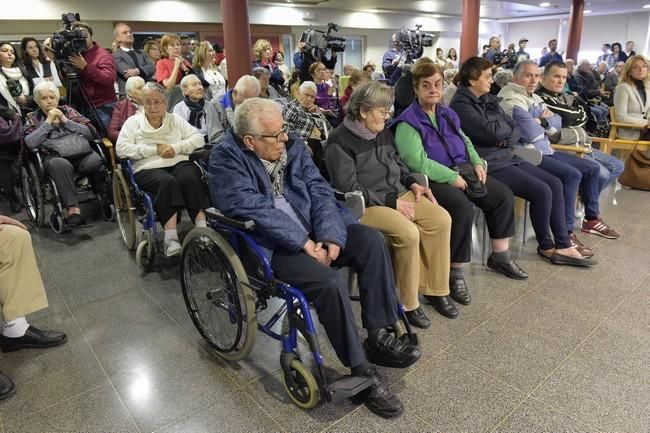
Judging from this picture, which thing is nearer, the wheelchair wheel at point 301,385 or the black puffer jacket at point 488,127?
the wheelchair wheel at point 301,385

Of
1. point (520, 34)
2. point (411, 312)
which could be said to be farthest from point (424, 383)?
point (520, 34)

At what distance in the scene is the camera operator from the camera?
12.3ft

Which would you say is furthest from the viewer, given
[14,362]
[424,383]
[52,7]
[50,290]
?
[52,7]

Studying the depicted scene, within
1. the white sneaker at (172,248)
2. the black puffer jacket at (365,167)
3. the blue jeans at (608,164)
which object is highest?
the black puffer jacket at (365,167)

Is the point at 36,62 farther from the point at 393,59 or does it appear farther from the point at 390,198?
the point at 390,198

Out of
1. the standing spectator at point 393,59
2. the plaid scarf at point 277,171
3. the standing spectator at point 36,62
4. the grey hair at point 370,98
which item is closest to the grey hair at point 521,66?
the grey hair at point 370,98

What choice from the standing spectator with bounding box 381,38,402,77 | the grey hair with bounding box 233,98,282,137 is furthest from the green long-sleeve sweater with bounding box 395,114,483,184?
the standing spectator with bounding box 381,38,402,77

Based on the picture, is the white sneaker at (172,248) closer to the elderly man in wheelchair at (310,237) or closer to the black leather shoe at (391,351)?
the elderly man in wheelchair at (310,237)

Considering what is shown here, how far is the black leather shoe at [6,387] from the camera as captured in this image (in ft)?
5.80

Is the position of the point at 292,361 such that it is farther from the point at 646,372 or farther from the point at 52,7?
the point at 52,7

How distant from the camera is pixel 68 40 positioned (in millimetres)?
3635

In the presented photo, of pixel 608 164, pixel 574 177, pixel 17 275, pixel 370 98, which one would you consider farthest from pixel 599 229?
pixel 17 275

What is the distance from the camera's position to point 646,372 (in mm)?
1804

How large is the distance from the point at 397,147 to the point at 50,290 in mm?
2076
